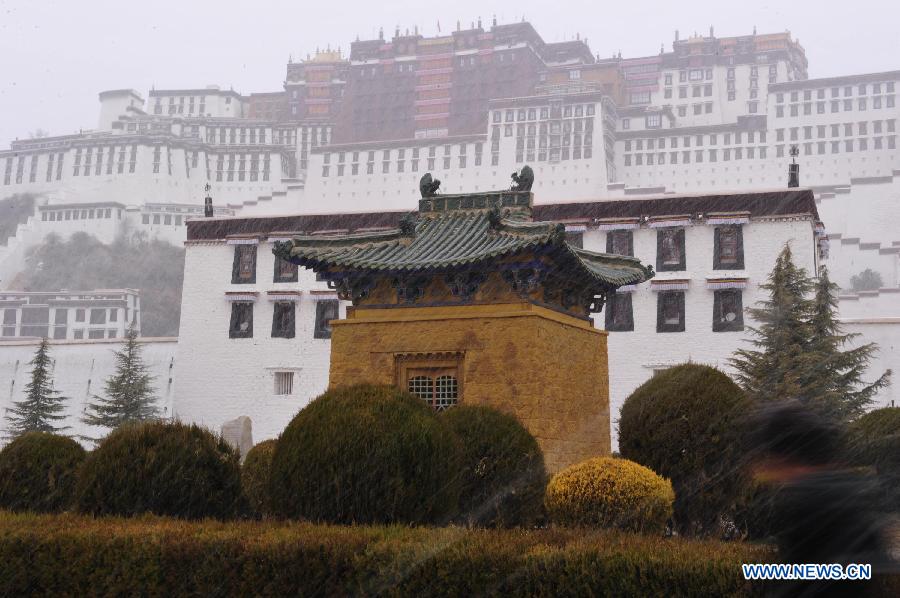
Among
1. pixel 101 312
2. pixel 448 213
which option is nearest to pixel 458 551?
pixel 448 213

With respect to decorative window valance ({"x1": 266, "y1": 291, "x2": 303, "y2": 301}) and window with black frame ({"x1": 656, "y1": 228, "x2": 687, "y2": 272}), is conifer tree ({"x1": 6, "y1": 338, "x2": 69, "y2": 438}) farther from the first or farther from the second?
window with black frame ({"x1": 656, "y1": 228, "x2": 687, "y2": 272})

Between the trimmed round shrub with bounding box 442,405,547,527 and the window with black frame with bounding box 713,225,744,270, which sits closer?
the trimmed round shrub with bounding box 442,405,547,527

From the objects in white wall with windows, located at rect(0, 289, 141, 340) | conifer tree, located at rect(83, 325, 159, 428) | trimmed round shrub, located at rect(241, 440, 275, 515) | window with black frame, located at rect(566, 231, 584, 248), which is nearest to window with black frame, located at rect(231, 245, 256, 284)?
conifer tree, located at rect(83, 325, 159, 428)

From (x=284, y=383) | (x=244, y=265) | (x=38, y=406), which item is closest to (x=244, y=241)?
(x=244, y=265)

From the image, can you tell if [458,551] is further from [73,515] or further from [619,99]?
[619,99]

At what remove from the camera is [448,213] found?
1577 centimetres

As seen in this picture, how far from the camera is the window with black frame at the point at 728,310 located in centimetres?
3045

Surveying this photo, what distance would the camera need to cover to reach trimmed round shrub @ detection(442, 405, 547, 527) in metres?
10.4

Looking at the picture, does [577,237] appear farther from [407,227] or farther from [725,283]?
[407,227]

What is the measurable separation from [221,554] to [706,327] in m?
25.1

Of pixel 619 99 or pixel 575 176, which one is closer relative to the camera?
pixel 575 176

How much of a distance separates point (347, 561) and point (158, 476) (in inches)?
124

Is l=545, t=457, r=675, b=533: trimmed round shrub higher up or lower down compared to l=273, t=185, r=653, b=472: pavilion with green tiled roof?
lower down

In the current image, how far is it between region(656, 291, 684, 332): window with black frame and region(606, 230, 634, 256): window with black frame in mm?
1778
